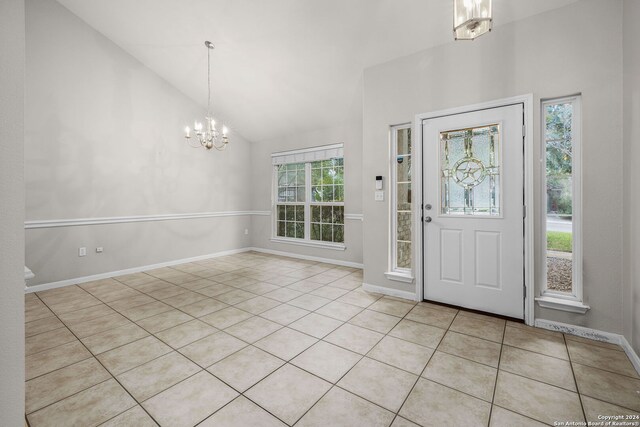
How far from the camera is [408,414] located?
1532 mm

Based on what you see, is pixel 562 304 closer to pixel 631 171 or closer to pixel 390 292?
pixel 631 171

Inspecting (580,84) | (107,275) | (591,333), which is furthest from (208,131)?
(591,333)

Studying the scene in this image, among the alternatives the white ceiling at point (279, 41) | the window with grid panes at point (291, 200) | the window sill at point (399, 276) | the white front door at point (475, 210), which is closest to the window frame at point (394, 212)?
the window sill at point (399, 276)

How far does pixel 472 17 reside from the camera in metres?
1.62

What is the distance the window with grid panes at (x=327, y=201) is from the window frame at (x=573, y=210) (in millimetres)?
3080

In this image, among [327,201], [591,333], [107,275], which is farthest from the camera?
[327,201]

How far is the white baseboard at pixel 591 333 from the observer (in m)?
2.06

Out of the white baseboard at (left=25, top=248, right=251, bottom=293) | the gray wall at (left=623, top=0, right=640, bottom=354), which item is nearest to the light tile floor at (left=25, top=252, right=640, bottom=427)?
the gray wall at (left=623, top=0, right=640, bottom=354)

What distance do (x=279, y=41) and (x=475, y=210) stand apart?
306cm

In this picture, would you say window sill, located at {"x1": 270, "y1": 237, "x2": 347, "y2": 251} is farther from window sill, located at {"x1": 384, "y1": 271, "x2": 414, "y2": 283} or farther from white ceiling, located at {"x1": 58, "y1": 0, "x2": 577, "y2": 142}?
white ceiling, located at {"x1": 58, "y1": 0, "x2": 577, "y2": 142}

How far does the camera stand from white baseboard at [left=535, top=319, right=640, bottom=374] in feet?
6.75

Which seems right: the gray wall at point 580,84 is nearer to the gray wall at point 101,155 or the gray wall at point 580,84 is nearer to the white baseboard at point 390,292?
the white baseboard at point 390,292

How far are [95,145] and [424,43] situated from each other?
4.63 metres

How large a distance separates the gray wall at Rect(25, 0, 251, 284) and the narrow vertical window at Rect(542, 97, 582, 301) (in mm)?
5268
